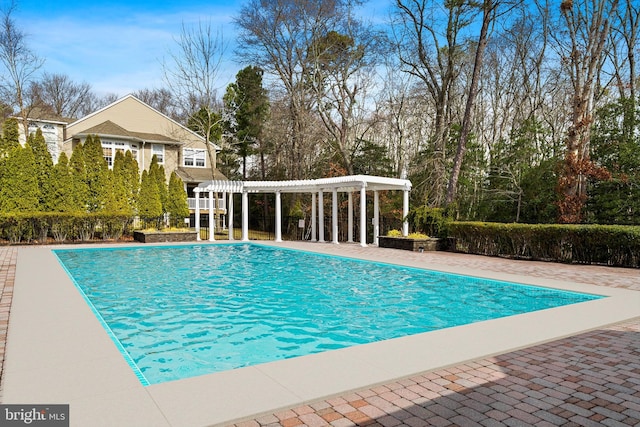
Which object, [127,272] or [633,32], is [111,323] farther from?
[633,32]

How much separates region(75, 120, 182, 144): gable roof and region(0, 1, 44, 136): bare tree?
409 centimetres

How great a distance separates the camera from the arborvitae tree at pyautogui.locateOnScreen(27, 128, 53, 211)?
19531 mm

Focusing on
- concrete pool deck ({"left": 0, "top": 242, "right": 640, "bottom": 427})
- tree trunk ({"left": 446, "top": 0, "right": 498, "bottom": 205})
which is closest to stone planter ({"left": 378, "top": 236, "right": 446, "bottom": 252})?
tree trunk ({"left": 446, "top": 0, "right": 498, "bottom": 205})

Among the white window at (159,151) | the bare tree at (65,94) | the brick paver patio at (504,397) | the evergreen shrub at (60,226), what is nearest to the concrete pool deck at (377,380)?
the brick paver patio at (504,397)

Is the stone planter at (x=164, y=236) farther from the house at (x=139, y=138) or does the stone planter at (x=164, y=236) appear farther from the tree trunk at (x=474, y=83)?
the tree trunk at (x=474, y=83)

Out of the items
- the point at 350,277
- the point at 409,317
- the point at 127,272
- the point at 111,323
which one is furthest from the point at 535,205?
the point at 111,323

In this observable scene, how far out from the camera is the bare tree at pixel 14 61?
81.8ft

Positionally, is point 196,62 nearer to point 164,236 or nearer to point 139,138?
point 139,138

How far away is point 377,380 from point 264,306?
178 inches

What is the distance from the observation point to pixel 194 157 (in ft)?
105

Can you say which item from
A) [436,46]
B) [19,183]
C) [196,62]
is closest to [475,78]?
[436,46]

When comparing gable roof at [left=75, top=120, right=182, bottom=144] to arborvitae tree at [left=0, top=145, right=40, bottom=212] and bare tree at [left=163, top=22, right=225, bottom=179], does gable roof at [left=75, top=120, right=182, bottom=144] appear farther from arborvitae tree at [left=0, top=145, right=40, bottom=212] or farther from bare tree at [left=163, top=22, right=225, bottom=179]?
arborvitae tree at [left=0, top=145, right=40, bottom=212]

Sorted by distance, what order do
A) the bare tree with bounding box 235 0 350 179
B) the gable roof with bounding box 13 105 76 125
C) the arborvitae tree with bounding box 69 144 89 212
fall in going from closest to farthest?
1. the arborvitae tree with bounding box 69 144 89 212
2. the bare tree with bounding box 235 0 350 179
3. the gable roof with bounding box 13 105 76 125

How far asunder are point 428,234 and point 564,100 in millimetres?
12935
